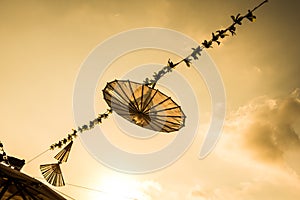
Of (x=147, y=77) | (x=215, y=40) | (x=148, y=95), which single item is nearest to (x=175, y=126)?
(x=148, y=95)

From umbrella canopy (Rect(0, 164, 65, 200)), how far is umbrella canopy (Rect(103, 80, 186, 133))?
9.06 ft

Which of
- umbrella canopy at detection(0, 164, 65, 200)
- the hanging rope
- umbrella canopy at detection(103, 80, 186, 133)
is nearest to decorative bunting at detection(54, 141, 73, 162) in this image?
the hanging rope

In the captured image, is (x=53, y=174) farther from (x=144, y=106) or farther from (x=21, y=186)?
(x=144, y=106)

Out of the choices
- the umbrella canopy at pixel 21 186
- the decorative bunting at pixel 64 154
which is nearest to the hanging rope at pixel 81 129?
the decorative bunting at pixel 64 154

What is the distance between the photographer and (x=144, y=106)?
6.75 m

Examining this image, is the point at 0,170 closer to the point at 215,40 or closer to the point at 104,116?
the point at 104,116

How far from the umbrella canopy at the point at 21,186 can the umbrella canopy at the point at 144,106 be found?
2.76m

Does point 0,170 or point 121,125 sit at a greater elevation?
point 121,125

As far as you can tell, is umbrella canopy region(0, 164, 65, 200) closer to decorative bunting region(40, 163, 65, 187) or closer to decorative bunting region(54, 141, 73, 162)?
decorative bunting region(54, 141, 73, 162)

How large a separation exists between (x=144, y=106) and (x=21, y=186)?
3288 mm

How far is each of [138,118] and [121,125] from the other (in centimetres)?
176

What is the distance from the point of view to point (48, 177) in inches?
380

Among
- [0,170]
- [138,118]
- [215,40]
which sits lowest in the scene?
[0,170]

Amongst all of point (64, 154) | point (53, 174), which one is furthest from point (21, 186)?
point (53, 174)
